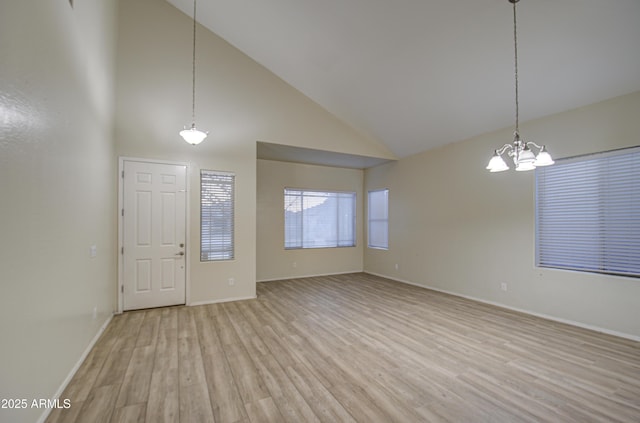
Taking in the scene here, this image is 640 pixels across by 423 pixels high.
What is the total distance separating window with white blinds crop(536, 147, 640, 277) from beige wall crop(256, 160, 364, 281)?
168 inches

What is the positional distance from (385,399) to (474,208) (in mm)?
3863

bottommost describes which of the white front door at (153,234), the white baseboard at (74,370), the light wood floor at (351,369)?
the light wood floor at (351,369)

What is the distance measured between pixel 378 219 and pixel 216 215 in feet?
13.7

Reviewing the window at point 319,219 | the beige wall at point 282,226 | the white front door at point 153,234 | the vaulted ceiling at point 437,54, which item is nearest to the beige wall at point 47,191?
the white front door at point 153,234

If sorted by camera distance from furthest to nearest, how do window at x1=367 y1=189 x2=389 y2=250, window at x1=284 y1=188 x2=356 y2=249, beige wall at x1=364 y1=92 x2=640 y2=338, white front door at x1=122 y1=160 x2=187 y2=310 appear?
window at x1=367 y1=189 x2=389 y2=250
window at x1=284 y1=188 x2=356 y2=249
white front door at x1=122 y1=160 x2=187 y2=310
beige wall at x1=364 y1=92 x2=640 y2=338

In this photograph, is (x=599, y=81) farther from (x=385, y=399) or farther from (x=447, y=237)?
(x=385, y=399)

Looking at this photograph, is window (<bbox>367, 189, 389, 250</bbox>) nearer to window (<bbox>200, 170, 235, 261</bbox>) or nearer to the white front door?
window (<bbox>200, 170, 235, 261</bbox>)

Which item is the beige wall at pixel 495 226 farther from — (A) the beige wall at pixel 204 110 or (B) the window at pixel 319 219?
(A) the beige wall at pixel 204 110

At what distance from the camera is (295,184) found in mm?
6871

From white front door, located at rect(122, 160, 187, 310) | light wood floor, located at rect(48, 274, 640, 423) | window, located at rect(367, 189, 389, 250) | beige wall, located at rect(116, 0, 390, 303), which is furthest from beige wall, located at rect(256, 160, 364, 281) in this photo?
light wood floor, located at rect(48, 274, 640, 423)

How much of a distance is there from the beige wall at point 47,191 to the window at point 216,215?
1499 mm

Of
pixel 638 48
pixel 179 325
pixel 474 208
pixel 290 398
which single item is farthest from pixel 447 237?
pixel 179 325

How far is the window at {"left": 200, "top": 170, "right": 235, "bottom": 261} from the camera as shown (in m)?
4.70

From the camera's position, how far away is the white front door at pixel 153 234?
427 centimetres
